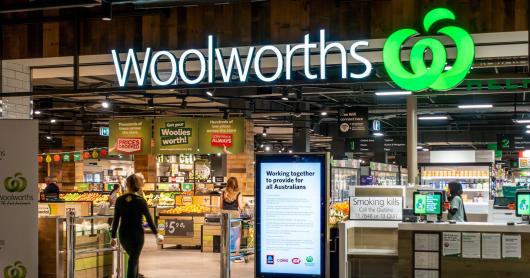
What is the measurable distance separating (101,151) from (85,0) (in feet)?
54.2

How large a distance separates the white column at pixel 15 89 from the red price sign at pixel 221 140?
6.18 meters

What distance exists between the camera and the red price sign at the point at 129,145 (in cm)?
1599

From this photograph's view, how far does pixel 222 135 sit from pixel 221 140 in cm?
12

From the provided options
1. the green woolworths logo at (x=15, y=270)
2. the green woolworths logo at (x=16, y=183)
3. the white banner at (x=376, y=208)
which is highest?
the green woolworths logo at (x=16, y=183)

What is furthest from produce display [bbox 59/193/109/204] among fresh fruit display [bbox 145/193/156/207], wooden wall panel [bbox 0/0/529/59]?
wooden wall panel [bbox 0/0/529/59]

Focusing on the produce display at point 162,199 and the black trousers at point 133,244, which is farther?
the produce display at point 162,199

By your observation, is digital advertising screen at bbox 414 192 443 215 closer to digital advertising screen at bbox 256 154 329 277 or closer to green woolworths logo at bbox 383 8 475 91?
digital advertising screen at bbox 256 154 329 277

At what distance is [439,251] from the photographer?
300 inches

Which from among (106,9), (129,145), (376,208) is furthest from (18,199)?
(129,145)

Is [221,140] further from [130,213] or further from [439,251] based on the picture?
[439,251]

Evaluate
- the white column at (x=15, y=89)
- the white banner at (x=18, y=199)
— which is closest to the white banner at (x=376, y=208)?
the white banner at (x=18, y=199)

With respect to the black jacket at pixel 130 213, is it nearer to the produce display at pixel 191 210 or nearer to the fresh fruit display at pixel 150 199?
the produce display at pixel 191 210

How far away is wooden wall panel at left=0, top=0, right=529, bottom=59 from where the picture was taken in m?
7.48

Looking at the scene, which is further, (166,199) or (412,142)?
(166,199)
